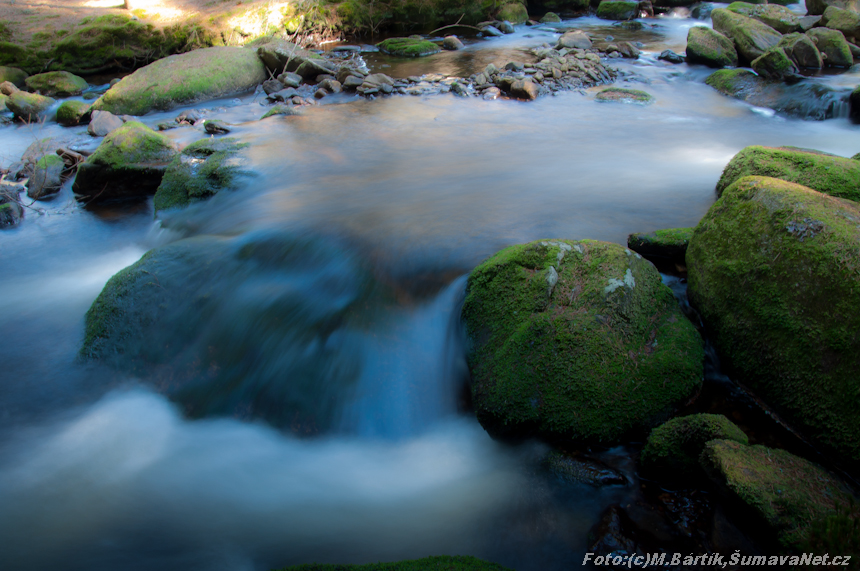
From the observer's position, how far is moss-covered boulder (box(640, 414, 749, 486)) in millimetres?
2754

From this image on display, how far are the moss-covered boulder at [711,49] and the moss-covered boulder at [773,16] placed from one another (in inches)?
104

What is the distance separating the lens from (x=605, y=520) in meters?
2.79

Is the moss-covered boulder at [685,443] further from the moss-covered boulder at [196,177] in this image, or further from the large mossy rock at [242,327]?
the moss-covered boulder at [196,177]

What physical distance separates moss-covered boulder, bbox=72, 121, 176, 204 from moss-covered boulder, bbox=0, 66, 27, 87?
6542mm

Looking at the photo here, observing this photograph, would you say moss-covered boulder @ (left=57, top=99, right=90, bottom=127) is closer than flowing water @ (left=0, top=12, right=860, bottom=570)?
No

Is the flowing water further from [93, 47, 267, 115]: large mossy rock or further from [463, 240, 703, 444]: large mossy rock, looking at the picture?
[93, 47, 267, 115]: large mossy rock

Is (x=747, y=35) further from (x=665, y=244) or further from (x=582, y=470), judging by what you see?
(x=582, y=470)

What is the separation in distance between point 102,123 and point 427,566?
939cm

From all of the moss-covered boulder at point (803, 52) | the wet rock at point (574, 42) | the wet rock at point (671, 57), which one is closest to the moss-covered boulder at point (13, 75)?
the wet rock at point (574, 42)

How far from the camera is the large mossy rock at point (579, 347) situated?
3.09m

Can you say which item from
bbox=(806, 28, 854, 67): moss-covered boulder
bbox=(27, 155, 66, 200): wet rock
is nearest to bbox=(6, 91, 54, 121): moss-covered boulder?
bbox=(27, 155, 66, 200): wet rock

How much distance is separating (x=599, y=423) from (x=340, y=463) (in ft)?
5.66

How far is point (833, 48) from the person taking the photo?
1096 cm

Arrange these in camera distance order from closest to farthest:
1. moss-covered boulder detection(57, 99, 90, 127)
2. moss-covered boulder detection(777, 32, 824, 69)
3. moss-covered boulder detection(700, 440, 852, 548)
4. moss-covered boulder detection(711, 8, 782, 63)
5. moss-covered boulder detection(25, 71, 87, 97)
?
moss-covered boulder detection(700, 440, 852, 548), moss-covered boulder detection(57, 99, 90, 127), moss-covered boulder detection(777, 32, 824, 69), moss-covered boulder detection(25, 71, 87, 97), moss-covered boulder detection(711, 8, 782, 63)
